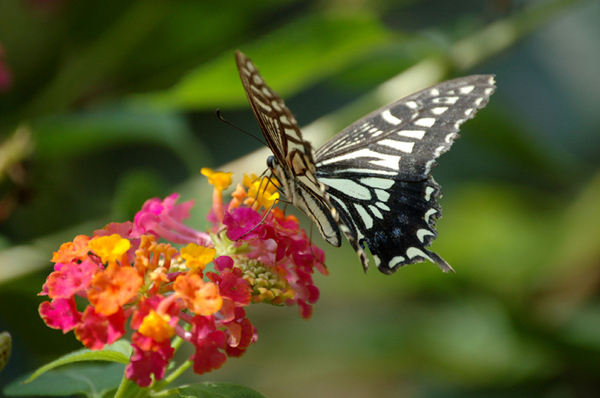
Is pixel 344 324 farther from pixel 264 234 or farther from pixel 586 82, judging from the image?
pixel 264 234

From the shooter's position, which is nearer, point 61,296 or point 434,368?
point 61,296

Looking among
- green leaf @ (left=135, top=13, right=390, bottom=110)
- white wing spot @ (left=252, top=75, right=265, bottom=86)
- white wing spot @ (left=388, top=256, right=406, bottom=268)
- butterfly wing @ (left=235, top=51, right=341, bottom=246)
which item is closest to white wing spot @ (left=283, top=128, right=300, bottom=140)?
butterfly wing @ (left=235, top=51, right=341, bottom=246)

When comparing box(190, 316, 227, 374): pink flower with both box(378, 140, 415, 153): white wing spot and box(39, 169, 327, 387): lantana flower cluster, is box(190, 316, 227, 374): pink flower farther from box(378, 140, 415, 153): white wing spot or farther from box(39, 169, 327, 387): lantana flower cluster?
box(378, 140, 415, 153): white wing spot

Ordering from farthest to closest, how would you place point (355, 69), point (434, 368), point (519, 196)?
point (519, 196) → point (434, 368) → point (355, 69)

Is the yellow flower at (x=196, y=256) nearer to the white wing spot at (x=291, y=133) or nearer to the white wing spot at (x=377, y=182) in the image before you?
the white wing spot at (x=291, y=133)

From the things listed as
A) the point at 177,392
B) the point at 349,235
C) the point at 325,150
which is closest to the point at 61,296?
the point at 177,392

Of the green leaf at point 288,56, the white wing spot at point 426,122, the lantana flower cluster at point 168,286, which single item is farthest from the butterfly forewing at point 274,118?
the green leaf at point 288,56
